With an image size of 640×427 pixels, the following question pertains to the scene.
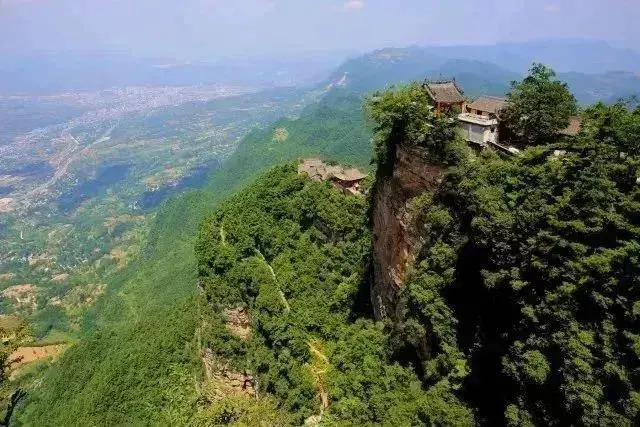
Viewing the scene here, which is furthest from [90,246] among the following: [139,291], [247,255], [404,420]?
[404,420]

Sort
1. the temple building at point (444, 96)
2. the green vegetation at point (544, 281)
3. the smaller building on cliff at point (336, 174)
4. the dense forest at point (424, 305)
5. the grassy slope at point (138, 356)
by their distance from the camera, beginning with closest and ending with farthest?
the green vegetation at point (544, 281) < the dense forest at point (424, 305) < the temple building at point (444, 96) < the grassy slope at point (138, 356) < the smaller building on cliff at point (336, 174)

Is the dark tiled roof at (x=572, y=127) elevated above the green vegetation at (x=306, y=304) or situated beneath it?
elevated above

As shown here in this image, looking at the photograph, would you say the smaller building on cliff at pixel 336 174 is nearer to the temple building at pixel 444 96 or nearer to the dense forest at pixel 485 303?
the dense forest at pixel 485 303

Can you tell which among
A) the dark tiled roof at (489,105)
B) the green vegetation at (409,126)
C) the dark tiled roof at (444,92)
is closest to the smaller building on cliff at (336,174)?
the green vegetation at (409,126)

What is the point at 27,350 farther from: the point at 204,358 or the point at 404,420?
the point at 404,420

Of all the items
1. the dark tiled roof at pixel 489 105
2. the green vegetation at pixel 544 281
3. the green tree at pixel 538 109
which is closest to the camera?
the green vegetation at pixel 544 281

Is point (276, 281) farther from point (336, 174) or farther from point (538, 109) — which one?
point (538, 109)
